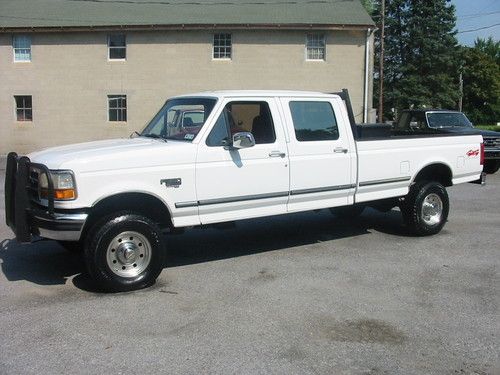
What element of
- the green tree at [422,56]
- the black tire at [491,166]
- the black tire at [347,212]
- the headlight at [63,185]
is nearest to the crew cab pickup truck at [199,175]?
the headlight at [63,185]

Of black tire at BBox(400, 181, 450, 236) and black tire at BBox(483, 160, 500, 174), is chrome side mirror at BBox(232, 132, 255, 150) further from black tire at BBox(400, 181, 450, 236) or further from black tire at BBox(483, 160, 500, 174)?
black tire at BBox(483, 160, 500, 174)

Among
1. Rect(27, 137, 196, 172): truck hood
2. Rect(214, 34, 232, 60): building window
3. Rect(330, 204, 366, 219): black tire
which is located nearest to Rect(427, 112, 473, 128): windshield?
Rect(330, 204, 366, 219): black tire

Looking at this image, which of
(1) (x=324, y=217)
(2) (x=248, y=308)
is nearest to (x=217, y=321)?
(2) (x=248, y=308)

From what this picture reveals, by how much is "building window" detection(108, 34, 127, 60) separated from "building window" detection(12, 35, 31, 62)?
3892mm

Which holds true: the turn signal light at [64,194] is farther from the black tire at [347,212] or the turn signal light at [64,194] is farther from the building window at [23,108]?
the building window at [23,108]

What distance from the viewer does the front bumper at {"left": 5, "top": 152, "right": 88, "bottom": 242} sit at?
17.4 feet

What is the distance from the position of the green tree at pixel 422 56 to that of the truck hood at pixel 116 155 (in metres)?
44.5

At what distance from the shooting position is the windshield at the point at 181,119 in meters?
6.23

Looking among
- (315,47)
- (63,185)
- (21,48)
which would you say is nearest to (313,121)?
(63,185)

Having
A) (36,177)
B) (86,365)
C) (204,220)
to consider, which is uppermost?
(36,177)

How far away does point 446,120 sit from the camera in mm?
15758

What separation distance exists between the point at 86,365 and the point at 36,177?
240 centimetres

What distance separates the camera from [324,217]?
31.7 feet

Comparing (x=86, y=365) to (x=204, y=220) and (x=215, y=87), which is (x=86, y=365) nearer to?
(x=204, y=220)
